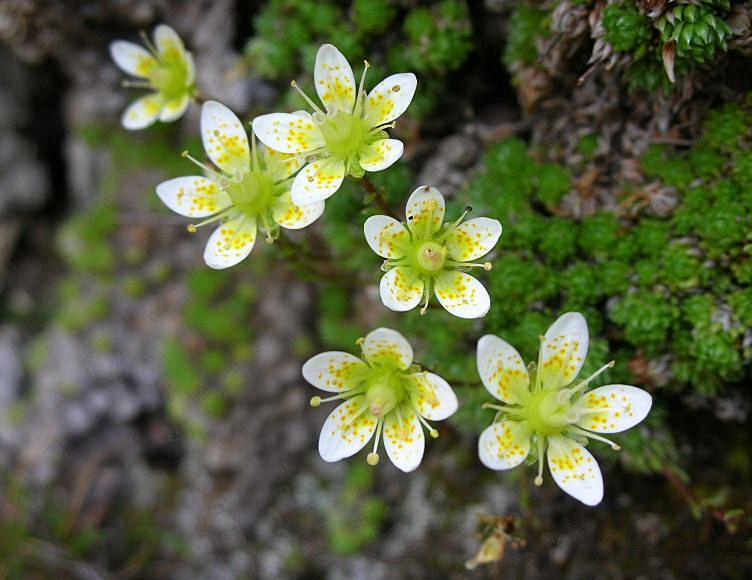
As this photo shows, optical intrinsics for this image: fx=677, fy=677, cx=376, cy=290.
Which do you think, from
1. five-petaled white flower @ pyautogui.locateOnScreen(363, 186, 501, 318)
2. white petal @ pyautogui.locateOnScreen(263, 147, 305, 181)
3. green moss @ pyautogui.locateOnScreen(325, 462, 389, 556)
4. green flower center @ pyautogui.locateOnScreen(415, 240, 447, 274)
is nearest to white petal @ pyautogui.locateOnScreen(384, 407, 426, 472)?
five-petaled white flower @ pyautogui.locateOnScreen(363, 186, 501, 318)

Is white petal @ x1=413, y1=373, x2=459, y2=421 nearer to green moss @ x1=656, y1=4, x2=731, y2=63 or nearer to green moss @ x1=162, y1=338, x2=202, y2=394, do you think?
green moss @ x1=656, y1=4, x2=731, y2=63

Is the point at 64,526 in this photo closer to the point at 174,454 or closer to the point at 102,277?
the point at 174,454

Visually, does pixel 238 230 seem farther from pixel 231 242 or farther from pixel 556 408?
pixel 556 408

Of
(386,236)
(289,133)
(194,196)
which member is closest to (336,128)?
(289,133)

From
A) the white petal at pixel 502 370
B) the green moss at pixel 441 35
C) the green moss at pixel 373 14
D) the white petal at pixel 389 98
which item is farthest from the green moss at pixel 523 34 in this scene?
the white petal at pixel 502 370

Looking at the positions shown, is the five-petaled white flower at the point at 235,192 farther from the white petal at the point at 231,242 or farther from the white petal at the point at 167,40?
the white petal at the point at 167,40

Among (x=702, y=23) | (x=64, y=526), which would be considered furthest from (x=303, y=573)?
(x=702, y=23)

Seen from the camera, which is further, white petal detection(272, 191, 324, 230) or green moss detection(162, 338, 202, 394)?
green moss detection(162, 338, 202, 394)
